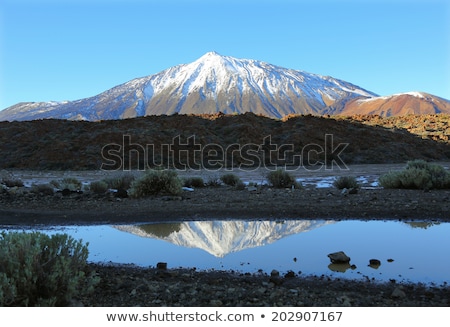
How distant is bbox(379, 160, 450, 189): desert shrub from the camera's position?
13.7 meters

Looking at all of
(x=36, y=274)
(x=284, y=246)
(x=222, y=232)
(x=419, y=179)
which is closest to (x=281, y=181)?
(x=419, y=179)

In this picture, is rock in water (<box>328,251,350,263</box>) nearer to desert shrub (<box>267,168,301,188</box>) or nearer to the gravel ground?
the gravel ground

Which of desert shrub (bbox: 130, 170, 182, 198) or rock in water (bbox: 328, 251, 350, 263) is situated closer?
rock in water (bbox: 328, 251, 350, 263)

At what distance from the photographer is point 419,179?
45.1 ft

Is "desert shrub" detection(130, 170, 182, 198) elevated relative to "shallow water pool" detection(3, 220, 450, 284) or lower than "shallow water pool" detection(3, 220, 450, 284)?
elevated

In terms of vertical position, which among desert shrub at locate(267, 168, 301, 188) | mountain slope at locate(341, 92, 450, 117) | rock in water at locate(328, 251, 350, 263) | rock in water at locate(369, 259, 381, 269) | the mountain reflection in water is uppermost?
mountain slope at locate(341, 92, 450, 117)

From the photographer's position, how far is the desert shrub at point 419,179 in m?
13.7

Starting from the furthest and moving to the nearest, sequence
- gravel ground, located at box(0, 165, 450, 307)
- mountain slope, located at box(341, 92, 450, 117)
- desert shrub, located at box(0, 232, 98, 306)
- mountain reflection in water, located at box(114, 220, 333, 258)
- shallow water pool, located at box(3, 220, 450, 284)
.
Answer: mountain slope, located at box(341, 92, 450, 117), mountain reflection in water, located at box(114, 220, 333, 258), shallow water pool, located at box(3, 220, 450, 284), gravel ground, located at box(0, 165, 450, 307), desert shrub, located at box(0, 232, 98, 306)

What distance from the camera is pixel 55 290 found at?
12.8 ft

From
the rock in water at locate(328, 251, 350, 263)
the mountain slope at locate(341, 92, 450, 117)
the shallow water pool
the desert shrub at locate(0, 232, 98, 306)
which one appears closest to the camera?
the desert shrub at locate(0, 232, 98, 306)

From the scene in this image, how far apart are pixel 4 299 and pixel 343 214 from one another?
297 inches

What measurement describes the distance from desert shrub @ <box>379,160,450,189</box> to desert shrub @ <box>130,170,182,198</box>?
6.50 meters

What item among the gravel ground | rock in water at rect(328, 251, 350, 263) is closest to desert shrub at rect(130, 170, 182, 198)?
the gravel ground

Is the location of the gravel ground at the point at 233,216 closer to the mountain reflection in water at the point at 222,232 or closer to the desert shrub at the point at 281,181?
the mountain reflection in water at the point at 222,232
